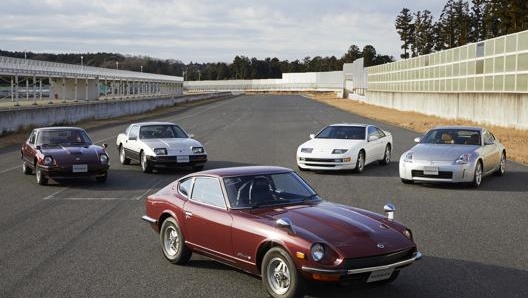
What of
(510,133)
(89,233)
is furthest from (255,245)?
(510,133)

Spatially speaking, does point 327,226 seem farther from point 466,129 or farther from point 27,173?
point 27,173

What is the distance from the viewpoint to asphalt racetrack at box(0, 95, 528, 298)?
6.88 m

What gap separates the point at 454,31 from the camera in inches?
4454

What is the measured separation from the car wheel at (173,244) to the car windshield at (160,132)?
414 inches

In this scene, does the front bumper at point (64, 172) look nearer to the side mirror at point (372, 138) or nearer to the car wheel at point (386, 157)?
the side mirror at point (372, 138)

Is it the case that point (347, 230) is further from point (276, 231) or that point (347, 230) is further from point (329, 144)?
point (329, 144)

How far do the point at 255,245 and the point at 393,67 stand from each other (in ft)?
206

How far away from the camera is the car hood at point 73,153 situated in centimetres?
1489

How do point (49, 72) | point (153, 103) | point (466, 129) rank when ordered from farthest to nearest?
point (153, 103), point (49, 72), point (466, 129)

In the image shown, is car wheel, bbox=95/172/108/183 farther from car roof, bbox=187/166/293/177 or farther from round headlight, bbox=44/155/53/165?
car roof, bbox=187/166/293/177

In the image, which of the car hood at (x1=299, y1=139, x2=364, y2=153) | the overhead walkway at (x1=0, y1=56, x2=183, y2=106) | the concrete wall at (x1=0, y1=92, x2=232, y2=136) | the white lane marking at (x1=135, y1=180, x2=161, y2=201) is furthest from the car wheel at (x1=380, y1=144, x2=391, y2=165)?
the overhead walkway at (x1=0, y1=56, x2=183, y2=106)

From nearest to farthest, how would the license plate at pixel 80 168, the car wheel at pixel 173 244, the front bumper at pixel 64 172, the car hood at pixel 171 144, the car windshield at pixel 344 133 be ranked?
the car wheel at pixel 173 244
the front bumper at pixel 64 172
the license plate at pixel 80 168
the car hood at pixel 171 144
the car windshield at pixel 344 133

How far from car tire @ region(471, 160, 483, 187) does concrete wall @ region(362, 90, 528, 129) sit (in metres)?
16.3

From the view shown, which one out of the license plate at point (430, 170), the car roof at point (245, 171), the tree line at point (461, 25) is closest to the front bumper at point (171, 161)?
the license plate at point (430, 170)
